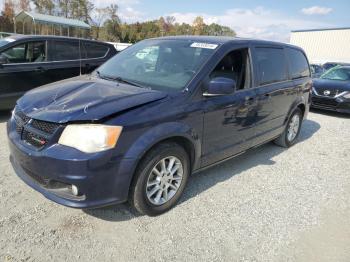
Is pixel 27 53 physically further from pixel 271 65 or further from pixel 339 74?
pixel 339 74

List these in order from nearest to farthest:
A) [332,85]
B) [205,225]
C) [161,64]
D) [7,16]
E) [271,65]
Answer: [205,225]
[161,64]
[271,65]
[332,85]
[7,16]

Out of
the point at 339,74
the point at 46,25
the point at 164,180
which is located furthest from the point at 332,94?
the point at 46,25

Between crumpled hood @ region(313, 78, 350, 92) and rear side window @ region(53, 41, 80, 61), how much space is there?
6.90 meters

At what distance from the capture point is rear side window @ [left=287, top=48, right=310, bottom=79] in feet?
18.6

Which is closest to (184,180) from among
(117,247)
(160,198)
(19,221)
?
(160,198)

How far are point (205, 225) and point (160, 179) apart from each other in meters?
0.64

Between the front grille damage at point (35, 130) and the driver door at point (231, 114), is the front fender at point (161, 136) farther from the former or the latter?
the front grille damage at point (35, 130)

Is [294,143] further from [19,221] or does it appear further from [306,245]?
[19,221]

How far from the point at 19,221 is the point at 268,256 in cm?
230

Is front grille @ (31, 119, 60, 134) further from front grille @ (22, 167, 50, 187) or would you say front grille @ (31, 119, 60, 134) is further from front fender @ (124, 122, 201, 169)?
front fender @ (124, 122, 201, 169)

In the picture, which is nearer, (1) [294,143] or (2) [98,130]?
(2) [98,130]

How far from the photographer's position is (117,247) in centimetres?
291

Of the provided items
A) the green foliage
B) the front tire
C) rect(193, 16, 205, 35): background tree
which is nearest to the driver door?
the front tire

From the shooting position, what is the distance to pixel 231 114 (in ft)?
13.1
